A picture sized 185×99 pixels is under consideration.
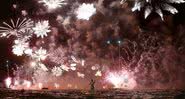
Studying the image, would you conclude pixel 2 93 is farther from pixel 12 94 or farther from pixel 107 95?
Result: pixel 107 95

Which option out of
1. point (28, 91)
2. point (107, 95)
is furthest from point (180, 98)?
point (28, 91)

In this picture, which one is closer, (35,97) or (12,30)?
(12,30)

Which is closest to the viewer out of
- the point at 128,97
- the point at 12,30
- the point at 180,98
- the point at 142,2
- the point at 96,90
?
the point at 142,2

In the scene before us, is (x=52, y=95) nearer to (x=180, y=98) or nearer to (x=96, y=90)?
(x=96, y=90)

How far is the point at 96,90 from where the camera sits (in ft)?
110

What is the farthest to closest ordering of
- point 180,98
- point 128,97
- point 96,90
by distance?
point 96,90
point 128,97
point 180,98

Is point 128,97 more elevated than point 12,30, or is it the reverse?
point 12,30

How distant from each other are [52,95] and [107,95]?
19.2ft

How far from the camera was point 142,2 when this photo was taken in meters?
22.0

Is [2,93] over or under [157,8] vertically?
under

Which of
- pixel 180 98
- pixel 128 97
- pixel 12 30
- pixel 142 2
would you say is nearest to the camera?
pixel 142 2

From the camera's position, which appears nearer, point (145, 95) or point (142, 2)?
point (142, 2)

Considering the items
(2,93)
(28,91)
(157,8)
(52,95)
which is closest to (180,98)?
(157,8)

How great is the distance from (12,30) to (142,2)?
11.3m
